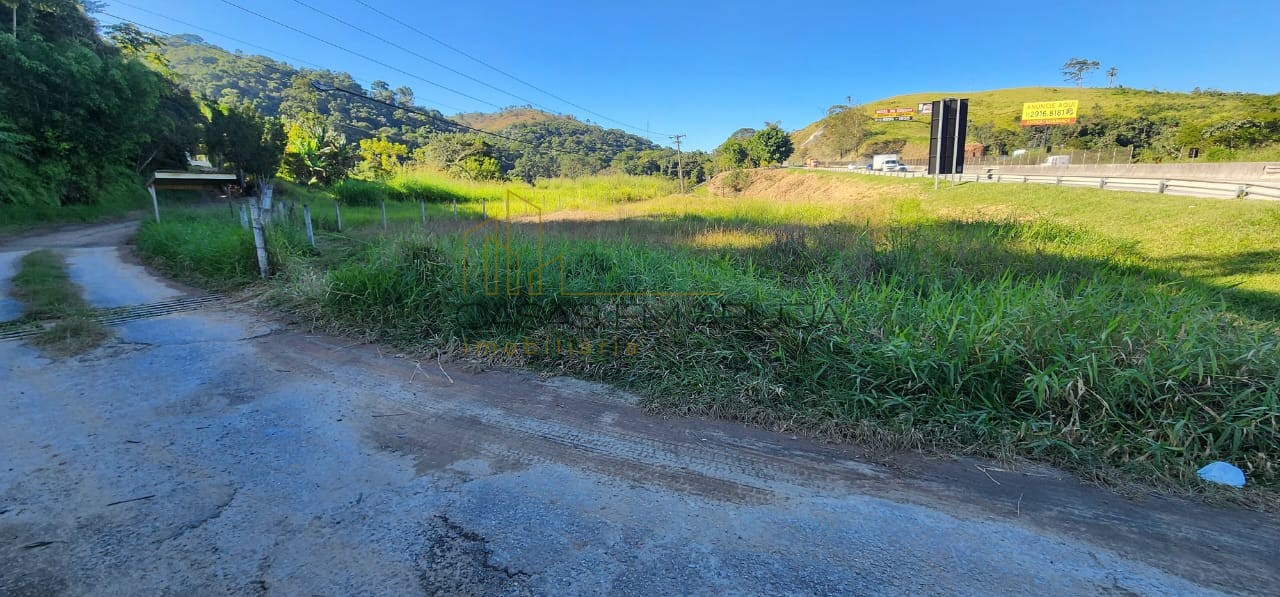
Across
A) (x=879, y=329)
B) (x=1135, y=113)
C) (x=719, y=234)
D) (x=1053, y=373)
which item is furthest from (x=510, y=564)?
(x=1135, y=113)

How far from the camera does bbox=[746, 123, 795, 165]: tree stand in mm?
60031

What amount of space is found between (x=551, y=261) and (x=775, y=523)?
3.44 metres

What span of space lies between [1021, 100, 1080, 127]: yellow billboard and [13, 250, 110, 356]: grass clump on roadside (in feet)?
241

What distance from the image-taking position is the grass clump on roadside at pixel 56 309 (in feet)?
14.4

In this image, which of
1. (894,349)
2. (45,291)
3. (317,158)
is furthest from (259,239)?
(317,158)

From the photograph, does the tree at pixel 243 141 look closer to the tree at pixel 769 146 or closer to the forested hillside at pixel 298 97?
the forested hillside at pixel 298 97

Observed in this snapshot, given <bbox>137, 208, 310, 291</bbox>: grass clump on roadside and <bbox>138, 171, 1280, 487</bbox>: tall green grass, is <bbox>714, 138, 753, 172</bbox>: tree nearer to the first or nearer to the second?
<bbox>137, 208, 310, 291</bbox>: grass clump on roadside

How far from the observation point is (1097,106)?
216 feet

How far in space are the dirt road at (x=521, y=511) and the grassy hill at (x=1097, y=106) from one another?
160ft

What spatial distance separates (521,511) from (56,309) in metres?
6.46

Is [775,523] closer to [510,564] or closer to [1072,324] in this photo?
[510,564]

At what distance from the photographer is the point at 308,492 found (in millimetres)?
2342

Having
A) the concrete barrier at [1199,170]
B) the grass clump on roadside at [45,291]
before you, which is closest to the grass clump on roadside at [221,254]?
the grass clump on roadside at [45,291]

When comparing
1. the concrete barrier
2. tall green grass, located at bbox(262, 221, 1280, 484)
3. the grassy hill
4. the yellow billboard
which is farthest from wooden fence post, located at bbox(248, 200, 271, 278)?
the yellow billboard
